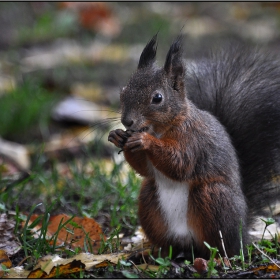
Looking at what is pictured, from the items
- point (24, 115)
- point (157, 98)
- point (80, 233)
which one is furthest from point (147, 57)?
point (24, 115)

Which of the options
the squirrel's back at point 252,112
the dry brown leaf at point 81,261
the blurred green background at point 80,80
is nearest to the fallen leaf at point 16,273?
the dry brown leaf at point 81,261

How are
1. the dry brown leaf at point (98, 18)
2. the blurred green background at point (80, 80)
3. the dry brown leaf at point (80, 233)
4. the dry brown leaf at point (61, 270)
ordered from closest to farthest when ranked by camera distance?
the dry brown leaf at point (61, 270) → the dry brown leaf at point (80, 233) → the blurred green background at point (80, 80) → the dry brown leaf at point (98, 18)

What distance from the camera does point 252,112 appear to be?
262 centimetres

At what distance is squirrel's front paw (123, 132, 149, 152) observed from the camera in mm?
2186

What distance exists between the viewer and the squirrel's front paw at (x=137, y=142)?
2.19 metres

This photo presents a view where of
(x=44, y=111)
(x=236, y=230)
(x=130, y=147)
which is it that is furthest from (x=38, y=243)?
(x=44, y=111)

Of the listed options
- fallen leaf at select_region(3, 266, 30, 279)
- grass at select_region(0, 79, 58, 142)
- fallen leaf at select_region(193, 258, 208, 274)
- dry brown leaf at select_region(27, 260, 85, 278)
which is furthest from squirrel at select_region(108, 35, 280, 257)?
grass at select_region(0, 79, 58, 142)

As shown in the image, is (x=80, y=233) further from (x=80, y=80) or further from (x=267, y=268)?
(x=80, y=80)

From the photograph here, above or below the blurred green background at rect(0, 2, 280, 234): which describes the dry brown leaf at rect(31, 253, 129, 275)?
below

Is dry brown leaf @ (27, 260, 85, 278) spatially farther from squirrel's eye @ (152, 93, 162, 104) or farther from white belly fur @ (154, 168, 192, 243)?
squirrel's eye @ (152, 93, 162, 104)

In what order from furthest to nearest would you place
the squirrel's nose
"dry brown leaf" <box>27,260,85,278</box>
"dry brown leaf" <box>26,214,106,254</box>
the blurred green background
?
the blurred green background, "dry brown leaf" <box>26,214,106,254</box>, the squirrel's nose, "dry brown leaf" <box>27,260,85,278</box>

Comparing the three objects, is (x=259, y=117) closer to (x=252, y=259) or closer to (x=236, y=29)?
(x=252, y=259)

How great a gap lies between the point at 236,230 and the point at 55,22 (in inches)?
186

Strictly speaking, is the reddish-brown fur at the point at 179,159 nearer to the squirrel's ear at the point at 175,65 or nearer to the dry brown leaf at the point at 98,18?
the squirrel's ear at the point at 175,65
